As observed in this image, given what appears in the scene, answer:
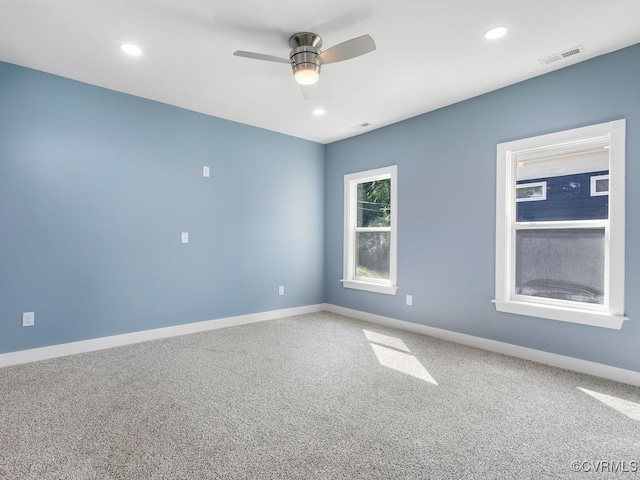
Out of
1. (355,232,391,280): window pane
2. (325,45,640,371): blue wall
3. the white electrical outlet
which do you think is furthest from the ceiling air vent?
the white electrical outlet

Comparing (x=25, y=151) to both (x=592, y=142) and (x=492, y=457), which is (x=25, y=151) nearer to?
(x=492, y=457)

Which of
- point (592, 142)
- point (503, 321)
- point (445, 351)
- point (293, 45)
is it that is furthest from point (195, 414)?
point (592, 142)

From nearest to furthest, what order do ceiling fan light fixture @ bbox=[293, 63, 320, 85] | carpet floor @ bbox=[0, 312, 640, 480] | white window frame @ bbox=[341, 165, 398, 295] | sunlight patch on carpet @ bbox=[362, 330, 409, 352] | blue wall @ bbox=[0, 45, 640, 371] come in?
carpet floor @ bbox=[0, 312, 640, 480] < ceiling fan light fixture @ bbox=[293, 63, 320, 85] < blue wall @ bbox=[0, 45, 640, 371] < sunlight patch on carpet @ bbox=[362, 330, 409, 352] < white window frame @ bbox=[341, 165, 398, 295]

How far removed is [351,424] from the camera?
6.79ft

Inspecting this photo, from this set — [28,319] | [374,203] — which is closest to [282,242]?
[374,203]

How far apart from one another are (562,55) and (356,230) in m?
3.06

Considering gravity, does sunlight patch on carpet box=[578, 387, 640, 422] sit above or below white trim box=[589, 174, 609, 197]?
below

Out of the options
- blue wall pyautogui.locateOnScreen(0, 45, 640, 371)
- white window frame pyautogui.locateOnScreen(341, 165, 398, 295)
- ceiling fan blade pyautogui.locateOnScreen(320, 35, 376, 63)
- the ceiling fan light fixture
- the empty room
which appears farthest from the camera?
white window frame pyautogui.locateOnScreen(341, 165, 398, 295)

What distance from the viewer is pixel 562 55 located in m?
2.75

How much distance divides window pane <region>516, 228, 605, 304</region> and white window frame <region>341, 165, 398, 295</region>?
57.1 inches

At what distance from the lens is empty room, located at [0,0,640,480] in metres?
1.98

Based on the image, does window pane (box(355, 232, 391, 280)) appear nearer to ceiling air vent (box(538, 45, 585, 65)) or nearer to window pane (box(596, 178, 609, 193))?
window pane (box(596, 178, 609, 193))

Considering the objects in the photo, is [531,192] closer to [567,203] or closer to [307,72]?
[567,203]

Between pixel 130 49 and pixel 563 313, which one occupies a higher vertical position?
pixel 130 49
